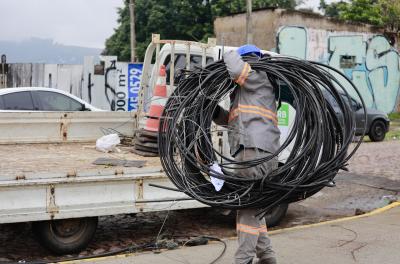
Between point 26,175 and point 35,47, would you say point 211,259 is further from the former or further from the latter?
point 35,47

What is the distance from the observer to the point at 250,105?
4.56m

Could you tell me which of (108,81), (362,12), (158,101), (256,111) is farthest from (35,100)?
(362,12)

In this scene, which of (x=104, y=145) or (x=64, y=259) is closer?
(x=64, y=259)

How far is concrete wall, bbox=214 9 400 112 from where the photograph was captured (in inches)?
899

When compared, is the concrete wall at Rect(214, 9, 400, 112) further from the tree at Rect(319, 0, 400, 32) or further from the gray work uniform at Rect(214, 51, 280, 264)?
the gray work uniform at Rect(214, 51, 280, 264)

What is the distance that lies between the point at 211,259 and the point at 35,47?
3383cm

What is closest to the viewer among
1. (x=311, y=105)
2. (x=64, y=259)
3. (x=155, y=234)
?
(x=311, y=105)

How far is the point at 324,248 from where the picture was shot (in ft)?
19.1

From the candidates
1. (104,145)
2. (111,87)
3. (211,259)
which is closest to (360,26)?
(111,87)

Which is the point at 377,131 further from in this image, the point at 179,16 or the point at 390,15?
the point at 179,16

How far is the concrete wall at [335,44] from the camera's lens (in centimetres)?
2284

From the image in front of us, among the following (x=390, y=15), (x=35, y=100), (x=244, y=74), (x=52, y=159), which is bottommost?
(x=52, y=159)

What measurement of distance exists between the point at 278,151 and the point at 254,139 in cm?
27

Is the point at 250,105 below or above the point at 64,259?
above
